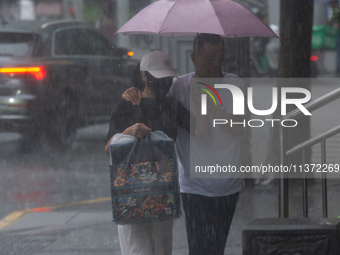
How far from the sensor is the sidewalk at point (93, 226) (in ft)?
16.4

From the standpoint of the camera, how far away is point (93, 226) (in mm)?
5672

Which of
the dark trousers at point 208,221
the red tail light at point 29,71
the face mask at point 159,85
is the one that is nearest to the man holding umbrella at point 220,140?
the dark trousers at point 208,221

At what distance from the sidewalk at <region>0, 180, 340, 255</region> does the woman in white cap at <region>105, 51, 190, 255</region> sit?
5.90 ft

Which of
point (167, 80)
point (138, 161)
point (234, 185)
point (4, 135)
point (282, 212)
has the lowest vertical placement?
point (4, 135)

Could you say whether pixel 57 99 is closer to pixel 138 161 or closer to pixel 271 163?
pixel 271 163

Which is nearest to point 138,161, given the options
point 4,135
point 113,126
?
point 113,126

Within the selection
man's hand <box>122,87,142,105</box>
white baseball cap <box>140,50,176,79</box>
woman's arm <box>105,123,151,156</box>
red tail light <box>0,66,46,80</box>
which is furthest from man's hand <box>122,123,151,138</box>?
red tail light <box>0,66,46,80</box>

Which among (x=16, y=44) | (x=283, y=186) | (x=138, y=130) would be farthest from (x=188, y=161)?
(x=16, y=44)

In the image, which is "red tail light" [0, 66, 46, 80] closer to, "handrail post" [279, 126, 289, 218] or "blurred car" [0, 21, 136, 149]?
"blurred car" [0, 21, 136, 149]

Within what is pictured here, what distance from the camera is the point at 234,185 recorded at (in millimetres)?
3330

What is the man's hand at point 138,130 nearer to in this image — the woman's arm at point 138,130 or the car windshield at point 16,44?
the woman's arm at point 138,130

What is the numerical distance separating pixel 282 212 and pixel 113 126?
1.43m

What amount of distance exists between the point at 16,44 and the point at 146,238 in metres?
6.60

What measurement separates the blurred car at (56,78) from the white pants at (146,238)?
6195 mm
